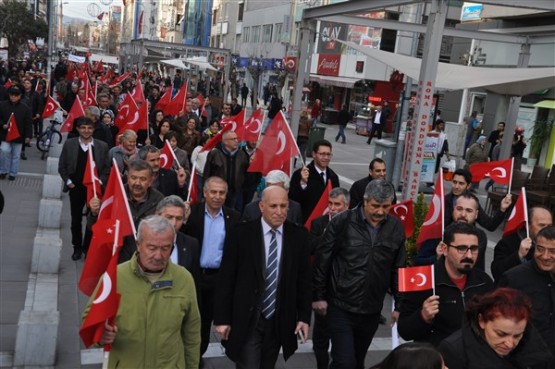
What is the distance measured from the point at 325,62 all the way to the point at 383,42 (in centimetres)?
409

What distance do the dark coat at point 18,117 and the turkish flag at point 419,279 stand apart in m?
10.8

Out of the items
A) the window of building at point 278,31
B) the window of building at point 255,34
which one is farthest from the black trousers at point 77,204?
the window of building at point 255,34

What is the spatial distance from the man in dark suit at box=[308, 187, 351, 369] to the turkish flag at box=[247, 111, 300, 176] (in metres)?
2.49

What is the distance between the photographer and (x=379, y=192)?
16.4 ft

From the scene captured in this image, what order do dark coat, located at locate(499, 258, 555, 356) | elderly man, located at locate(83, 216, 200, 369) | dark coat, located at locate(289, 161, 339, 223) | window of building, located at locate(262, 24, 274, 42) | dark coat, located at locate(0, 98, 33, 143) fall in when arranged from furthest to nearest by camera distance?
window of building, located at locate(262, 24, 274, 42) → dark coat, located at locate(0, 98, 33, 143) → dark coat, located at locate(289, 161, 339, 223) → dark coat, located at locate(499, 258, 555, 356) → elderly man, located at locate(83, 216, 200, 369)

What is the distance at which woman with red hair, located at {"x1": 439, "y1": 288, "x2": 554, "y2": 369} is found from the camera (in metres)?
3.17

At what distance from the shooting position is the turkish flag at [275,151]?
875 centimetres

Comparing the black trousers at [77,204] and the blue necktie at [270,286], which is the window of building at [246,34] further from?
the blue necktie at [270,286]

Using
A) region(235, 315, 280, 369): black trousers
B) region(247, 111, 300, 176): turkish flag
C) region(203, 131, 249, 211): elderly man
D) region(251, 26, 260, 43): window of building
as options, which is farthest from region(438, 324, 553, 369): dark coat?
region(251, 26, 260, 43): window of building

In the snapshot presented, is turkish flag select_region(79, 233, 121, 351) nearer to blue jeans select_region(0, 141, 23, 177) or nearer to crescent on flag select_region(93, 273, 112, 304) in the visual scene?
crescent on flag select_region(93, 273, 112, 304)

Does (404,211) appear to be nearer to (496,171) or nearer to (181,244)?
(496,171)

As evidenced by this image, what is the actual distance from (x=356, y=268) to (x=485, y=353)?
1921 millimetres

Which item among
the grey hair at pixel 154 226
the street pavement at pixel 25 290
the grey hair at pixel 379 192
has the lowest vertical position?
the street pavement at pixel 25 290

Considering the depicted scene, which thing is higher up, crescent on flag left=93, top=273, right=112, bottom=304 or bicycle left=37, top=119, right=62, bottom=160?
crescent on flag left=93, top=273, right=112, bottom=304
